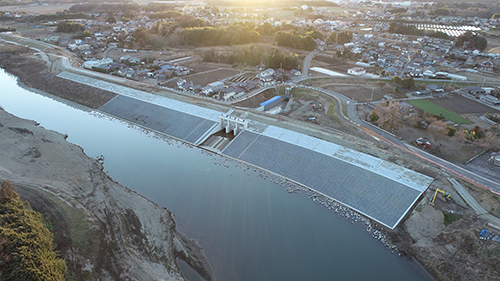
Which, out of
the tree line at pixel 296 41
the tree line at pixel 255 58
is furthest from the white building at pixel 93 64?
the tree line at pixel 296 41

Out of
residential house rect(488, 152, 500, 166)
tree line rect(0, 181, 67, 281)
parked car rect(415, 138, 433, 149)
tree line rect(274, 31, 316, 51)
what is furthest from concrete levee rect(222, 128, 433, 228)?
tree line rect(274, 31, 316, 51)

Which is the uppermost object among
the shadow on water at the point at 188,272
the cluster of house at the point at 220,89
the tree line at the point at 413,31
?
the tree line at the point at 413,31

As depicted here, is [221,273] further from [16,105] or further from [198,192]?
[16,105]

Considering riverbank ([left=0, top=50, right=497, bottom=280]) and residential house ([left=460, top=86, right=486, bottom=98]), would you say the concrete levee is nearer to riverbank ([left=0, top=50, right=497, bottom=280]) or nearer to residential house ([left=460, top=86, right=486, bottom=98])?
riverbank ([left=0, top=50, right=497, bottom=280])

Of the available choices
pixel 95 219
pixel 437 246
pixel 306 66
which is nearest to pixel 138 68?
pixel 306 66

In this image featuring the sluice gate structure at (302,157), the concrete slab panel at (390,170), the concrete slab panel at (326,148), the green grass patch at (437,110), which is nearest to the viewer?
the sluice gate structure at (302,157)

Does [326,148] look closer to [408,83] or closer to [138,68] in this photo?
[408,83]

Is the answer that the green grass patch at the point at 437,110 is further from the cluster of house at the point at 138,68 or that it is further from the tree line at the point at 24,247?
the tree line at the point at 24,247
